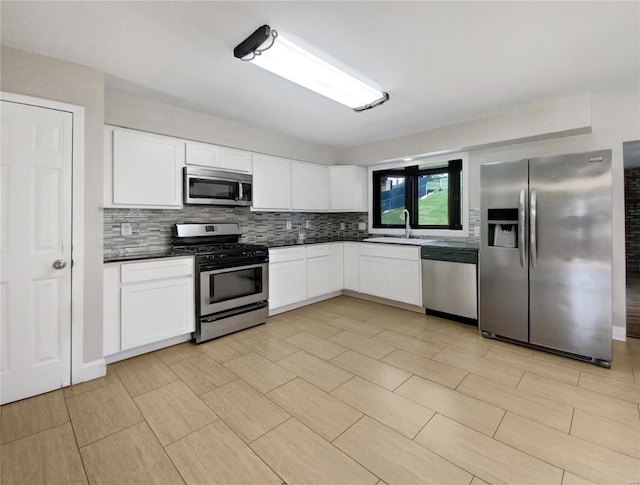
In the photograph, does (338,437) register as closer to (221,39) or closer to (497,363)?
(497,363)

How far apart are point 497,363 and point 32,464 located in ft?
10.6

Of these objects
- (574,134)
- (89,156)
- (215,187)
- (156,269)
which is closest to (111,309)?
(156,269)

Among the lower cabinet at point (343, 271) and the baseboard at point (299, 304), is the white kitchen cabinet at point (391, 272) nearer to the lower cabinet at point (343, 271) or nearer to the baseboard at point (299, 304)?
the lower cabinet at point (343, 271)

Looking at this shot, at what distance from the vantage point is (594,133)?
315cm

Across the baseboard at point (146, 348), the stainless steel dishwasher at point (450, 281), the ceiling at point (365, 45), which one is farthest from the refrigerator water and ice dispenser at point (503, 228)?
the baseboard at point (146, 348)

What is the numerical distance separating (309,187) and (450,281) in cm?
240

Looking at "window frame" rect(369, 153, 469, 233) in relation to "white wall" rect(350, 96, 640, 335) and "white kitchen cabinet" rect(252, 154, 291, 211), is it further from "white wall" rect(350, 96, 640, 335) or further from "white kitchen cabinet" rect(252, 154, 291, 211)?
"white kitchen cabinet" rect(252, 154, 291, 211)

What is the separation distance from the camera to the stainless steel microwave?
3.20 meters

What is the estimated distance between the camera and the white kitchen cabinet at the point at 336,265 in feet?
15.4

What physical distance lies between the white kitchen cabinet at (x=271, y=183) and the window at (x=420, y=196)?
1.73m

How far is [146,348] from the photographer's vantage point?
9.36 ft

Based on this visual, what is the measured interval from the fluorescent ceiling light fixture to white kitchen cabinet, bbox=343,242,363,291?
2.43 m

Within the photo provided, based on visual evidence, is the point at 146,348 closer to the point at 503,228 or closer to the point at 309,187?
the point at 309,187

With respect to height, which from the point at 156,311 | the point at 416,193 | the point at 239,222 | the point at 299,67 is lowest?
the point at 156,311
